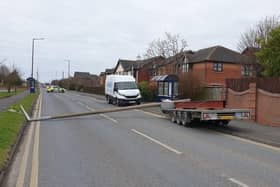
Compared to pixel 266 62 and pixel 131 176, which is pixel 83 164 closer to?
pixel 131 176

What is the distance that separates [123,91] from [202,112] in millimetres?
21979

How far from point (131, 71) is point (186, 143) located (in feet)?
262

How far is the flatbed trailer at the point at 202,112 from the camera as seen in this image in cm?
1688

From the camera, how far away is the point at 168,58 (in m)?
58.1

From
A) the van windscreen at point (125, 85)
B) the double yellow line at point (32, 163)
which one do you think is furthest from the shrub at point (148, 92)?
the double yellow line at point (32, 163)

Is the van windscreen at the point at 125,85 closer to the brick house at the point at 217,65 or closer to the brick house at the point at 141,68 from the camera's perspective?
the brick house at the point at 141,68

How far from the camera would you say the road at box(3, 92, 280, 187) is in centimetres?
767

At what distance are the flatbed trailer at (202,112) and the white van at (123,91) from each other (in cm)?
1590

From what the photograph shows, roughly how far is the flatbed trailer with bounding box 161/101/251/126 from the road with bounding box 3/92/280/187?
1509 mm

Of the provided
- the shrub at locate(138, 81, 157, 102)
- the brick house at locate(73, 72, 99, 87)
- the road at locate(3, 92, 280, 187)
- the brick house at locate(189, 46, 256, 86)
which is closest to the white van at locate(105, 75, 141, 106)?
the shrub at locate(138, 81, 157, 102)

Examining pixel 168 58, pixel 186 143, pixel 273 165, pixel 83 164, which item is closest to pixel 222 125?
pixel 186 143

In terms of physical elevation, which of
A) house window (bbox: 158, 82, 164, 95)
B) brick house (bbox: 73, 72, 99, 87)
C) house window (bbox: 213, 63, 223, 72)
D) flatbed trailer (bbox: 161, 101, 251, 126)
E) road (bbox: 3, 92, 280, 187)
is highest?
house window (bbox: 213, 63, 223, 72)

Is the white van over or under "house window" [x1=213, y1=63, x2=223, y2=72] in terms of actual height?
under

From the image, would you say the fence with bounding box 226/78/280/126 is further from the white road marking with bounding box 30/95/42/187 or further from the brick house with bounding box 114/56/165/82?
the brick house with bounding box 114/56/165/82
